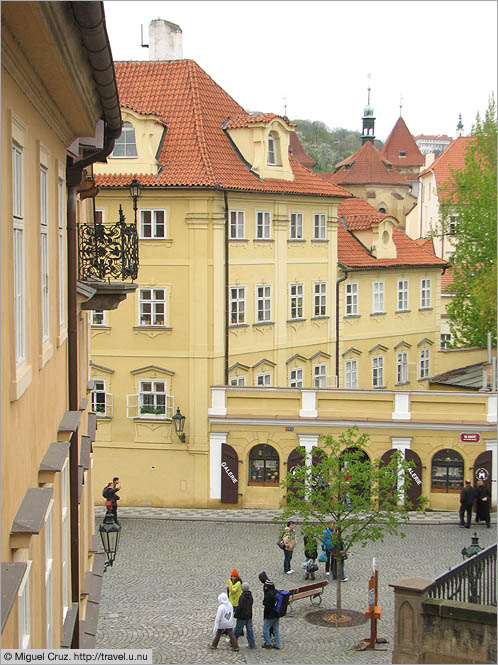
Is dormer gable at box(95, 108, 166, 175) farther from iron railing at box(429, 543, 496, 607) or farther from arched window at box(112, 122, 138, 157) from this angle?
iron railing at box(429, 543, 496, 607)

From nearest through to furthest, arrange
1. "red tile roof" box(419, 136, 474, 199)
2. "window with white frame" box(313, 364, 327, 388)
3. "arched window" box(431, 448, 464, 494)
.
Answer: "arched window" box(431, 448, 464, 494), "window with white frame" box(313, 364, 327, 388), "red tile roof" box(419, 136, 474, 199)

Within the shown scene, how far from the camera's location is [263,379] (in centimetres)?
3403

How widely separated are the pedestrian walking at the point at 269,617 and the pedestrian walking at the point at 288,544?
3583mm

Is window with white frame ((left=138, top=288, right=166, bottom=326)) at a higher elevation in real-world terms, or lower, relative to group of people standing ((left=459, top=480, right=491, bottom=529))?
higher


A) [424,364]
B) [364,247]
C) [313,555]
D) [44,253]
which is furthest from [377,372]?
[44,253]

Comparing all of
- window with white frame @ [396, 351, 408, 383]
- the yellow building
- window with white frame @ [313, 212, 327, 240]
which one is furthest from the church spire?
the yellow building

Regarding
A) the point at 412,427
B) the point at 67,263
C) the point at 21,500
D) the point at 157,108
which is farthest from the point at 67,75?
the point at 157,108

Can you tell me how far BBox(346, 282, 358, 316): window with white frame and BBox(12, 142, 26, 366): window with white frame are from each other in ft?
108

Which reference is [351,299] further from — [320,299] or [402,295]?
[402,295]

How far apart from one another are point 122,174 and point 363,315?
38.7ft

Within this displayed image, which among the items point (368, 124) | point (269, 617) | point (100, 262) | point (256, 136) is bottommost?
point (269, 617)

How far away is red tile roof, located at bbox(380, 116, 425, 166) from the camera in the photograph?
113m

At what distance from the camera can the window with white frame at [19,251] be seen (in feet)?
18.4

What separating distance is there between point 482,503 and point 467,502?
31.1 inches
